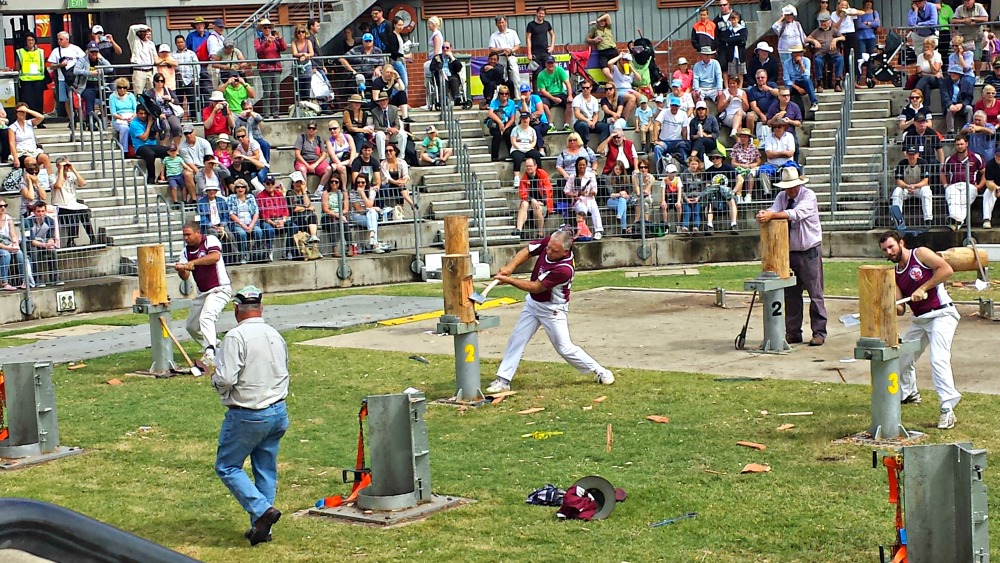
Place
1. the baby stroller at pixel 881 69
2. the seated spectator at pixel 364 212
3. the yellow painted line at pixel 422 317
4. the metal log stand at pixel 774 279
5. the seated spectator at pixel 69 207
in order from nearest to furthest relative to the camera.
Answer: the metal log stand at pixel 774 279 < the yellow painted line at pixel 422 317 < the seated spectator at pixel 69 207 < the seated spectator at pixel 364 212 < the baby stroller at pixel 881 69

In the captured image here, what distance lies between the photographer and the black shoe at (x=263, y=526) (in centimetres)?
939

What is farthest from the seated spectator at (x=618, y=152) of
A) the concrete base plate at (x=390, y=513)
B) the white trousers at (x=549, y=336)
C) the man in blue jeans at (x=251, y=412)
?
the man in blue jeans at (x=251, y=412)

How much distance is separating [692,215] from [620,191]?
142 centimetres

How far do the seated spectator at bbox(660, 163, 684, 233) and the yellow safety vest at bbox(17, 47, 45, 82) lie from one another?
41.7 ft

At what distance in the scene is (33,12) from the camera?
3022 cm

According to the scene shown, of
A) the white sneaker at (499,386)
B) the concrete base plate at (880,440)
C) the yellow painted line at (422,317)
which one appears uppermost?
the yellow painted line at (422,317)

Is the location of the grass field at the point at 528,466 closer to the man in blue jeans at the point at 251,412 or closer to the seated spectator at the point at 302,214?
the man in blue jeans at the point at 251,412

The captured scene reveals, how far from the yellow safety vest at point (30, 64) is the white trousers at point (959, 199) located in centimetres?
1768

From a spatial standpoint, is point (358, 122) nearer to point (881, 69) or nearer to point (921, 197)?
point (921, 197)

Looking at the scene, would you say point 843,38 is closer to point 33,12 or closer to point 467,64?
point 467,64

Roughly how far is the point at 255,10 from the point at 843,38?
13.5m

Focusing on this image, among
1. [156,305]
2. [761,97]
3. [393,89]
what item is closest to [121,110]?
[393,89]

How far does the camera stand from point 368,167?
2658 centimetres

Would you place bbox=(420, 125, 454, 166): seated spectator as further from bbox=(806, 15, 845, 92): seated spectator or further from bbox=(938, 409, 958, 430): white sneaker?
bbox=(938, 409, 958, 430): white sneaker
